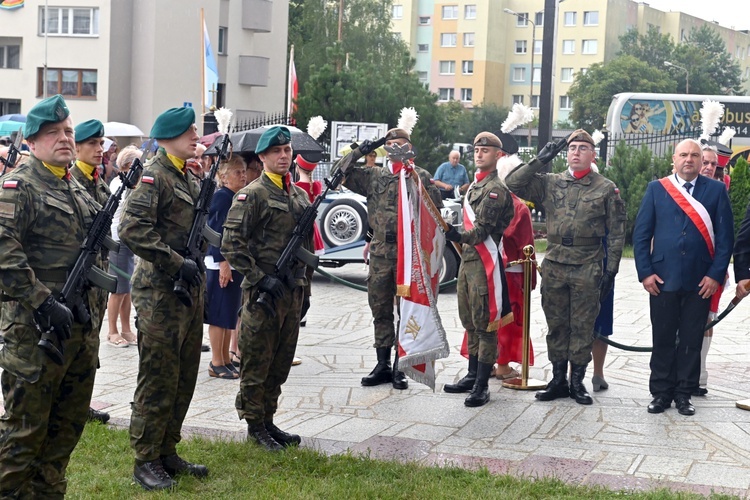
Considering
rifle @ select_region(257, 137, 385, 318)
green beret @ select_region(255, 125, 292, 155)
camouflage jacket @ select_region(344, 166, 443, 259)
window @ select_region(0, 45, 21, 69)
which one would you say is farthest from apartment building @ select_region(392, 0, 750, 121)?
rifle @ select_region(257, 137, 385, 318)

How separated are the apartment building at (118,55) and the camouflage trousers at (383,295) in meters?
33.4

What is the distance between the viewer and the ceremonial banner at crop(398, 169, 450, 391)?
293 inches

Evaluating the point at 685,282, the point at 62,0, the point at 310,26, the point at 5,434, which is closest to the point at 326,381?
the point at 685,282

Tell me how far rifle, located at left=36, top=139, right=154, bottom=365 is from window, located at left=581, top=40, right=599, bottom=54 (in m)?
86.5

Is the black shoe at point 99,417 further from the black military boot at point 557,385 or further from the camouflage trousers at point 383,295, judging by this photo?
the black military boot at point 557,385

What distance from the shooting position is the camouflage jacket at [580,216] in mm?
7750

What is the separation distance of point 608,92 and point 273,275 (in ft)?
221

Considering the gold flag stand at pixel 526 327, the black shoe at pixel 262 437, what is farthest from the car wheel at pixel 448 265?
the black shoe at pixel 262 437

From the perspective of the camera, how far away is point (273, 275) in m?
6.18

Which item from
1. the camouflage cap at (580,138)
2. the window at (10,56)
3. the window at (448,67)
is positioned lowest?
the camouflage cap at (580,138)

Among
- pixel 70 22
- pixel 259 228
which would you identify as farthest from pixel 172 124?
pixel 70 22

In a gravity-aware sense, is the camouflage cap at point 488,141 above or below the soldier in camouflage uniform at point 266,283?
above

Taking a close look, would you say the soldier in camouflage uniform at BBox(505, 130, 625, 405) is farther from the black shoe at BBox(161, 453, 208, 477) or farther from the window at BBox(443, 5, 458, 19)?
the window at BBox(443, 5, 458, 19)

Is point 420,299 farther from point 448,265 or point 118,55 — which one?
point 118,55
